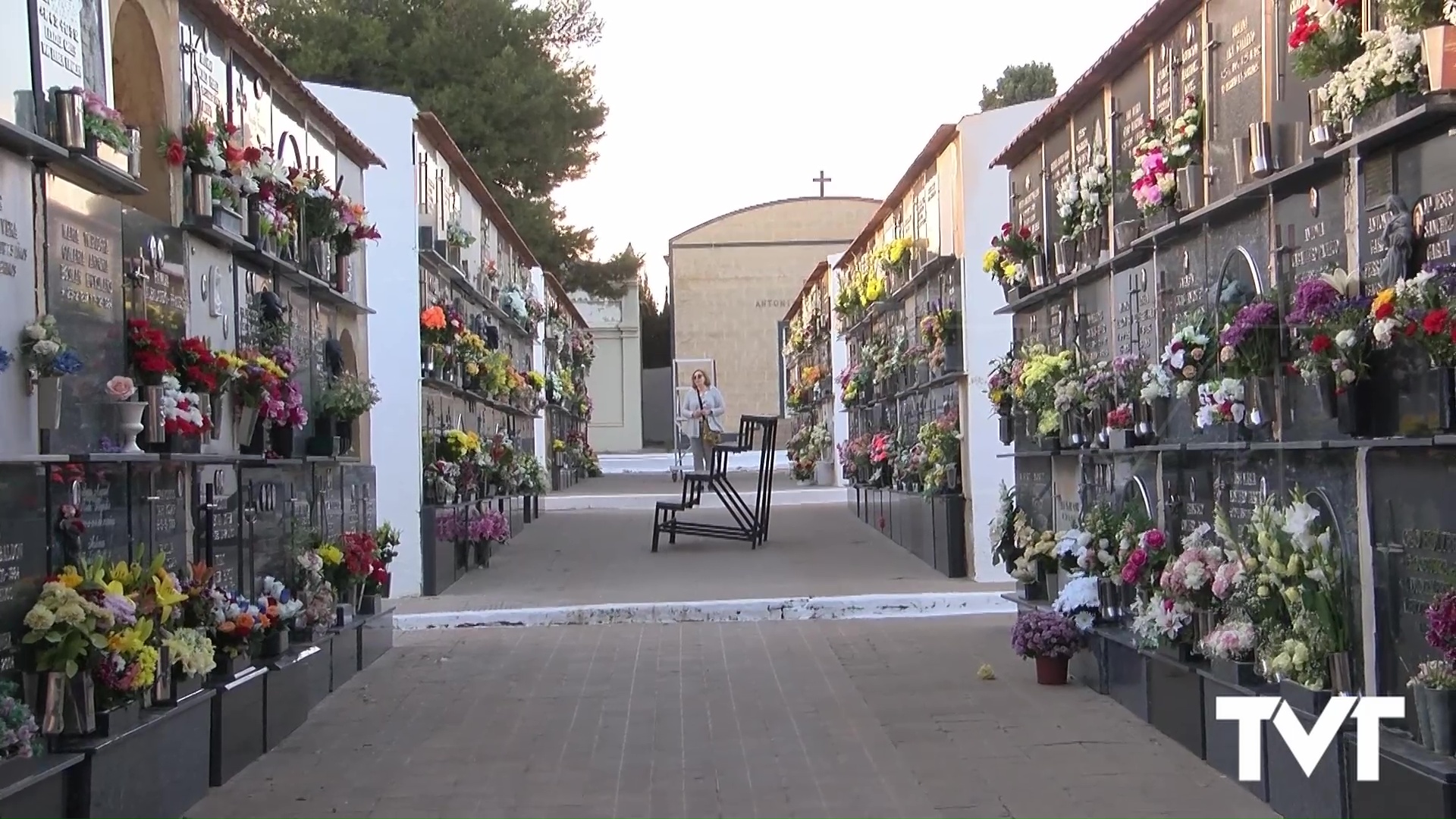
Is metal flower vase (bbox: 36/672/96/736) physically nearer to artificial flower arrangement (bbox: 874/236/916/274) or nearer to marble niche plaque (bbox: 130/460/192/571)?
marble niche plaque (bbox: 130/460/192/571)

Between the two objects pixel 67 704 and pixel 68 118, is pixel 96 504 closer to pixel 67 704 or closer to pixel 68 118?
pixel 67 704

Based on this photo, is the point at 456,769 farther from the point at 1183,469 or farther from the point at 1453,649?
the point at 1453,649

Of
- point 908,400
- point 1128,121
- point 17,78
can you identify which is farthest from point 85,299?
point 908,400

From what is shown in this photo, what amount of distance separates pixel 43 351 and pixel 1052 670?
525 cm

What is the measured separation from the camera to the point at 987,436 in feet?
40.4

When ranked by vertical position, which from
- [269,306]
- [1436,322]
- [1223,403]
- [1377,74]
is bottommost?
[1223,403]

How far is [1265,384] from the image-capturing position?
18.2ft

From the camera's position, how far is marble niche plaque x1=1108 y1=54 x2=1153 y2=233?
24.2ft

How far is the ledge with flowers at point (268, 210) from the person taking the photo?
658cm

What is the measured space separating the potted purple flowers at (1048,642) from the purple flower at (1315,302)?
3.07 m

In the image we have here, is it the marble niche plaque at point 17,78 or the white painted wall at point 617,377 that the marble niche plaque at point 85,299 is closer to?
the marble niche plaque at point 17,78

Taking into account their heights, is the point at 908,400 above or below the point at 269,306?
below

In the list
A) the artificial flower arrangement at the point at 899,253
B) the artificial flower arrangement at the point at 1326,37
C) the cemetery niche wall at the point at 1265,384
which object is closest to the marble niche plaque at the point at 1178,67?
the cemetery niche wall at the point at 1265,384

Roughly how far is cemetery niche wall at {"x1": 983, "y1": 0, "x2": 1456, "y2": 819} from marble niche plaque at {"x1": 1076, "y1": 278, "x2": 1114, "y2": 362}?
0.9 inches
